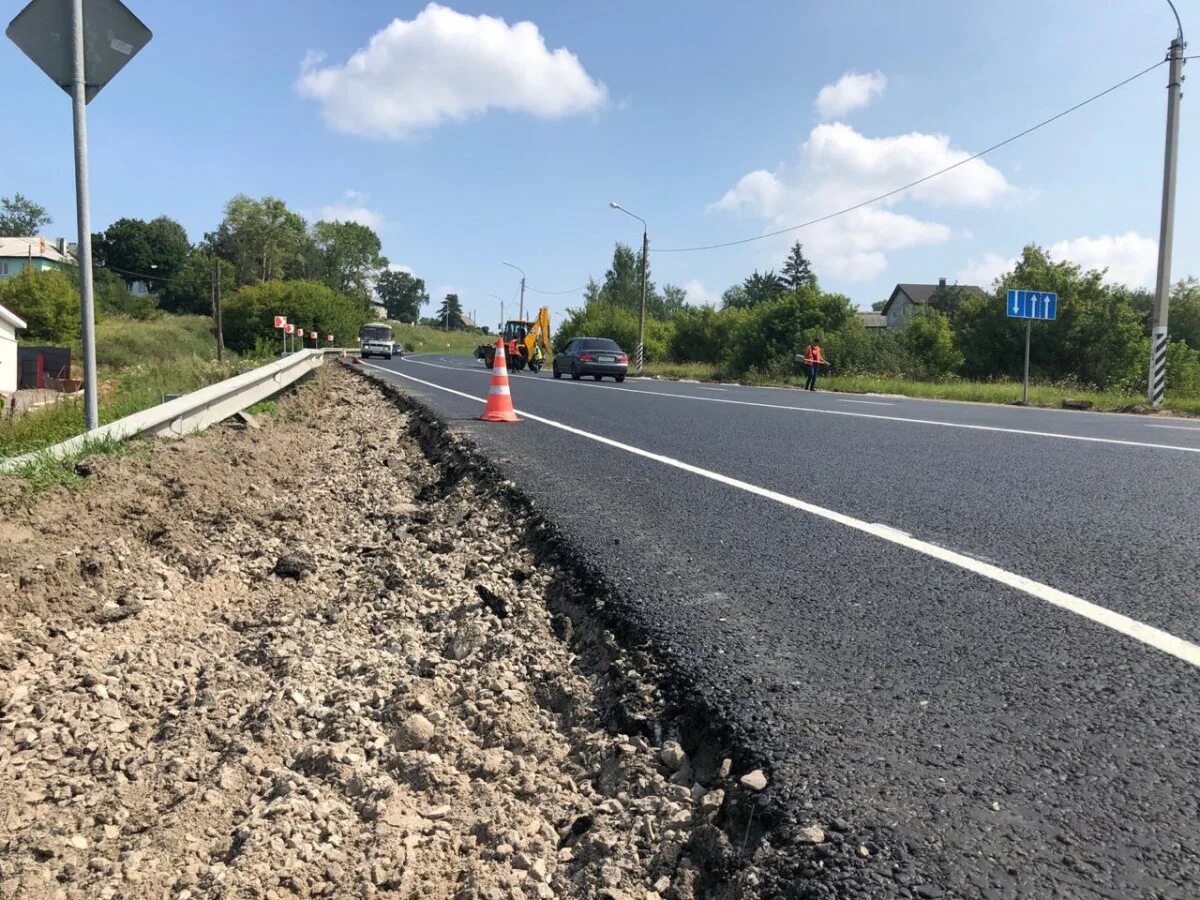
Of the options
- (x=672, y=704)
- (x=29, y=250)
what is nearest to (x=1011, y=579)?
(x=672, y=704)

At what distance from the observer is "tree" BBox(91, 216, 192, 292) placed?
11350cm

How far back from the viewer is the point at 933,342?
→ 45.1 meters

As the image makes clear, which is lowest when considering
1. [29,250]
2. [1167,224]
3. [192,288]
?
[1167,224]

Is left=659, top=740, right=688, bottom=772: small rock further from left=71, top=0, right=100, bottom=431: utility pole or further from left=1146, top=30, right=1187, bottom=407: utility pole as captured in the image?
left=1146, top=30, right=1187, bottom=407: utility pole

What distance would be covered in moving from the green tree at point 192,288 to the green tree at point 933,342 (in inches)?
3416

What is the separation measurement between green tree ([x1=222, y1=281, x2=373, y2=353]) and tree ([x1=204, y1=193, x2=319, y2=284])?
906 inches

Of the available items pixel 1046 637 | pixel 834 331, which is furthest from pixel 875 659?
pixel 834 331

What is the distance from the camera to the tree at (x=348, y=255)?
398 ft

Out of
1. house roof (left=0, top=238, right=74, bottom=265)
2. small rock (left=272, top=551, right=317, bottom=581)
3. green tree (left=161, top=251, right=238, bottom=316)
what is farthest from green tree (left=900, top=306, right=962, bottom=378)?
house roof (left=0, top=238, right=74, bottom=265)

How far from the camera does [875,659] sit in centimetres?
264

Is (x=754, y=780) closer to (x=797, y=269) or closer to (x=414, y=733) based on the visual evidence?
(x=414, y=733)

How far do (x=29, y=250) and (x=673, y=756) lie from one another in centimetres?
Result: 11677

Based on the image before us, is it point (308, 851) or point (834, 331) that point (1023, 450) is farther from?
point (834, 331)

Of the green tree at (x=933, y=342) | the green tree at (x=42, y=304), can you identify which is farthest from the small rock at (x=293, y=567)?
the green tree at (x=42, y=304)
